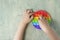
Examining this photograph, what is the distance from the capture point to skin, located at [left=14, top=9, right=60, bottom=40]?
3.13ft

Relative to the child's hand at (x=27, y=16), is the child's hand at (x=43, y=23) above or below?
below

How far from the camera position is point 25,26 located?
1.00 metres

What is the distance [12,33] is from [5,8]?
0.46ft

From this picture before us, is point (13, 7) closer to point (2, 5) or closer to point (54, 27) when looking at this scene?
point (2, 5)

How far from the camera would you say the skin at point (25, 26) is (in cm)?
95

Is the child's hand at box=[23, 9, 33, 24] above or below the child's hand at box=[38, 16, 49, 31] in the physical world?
above

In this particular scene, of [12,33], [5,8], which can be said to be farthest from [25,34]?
[5,8]

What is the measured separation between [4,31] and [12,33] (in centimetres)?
5

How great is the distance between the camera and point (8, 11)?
1.02 meters

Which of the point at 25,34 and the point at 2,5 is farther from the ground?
the point at 2,5

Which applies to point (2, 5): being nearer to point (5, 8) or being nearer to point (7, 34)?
point (5, 8)

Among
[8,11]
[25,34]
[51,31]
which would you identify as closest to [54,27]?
[51,31]

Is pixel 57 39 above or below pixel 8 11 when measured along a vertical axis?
below

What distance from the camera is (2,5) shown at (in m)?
1.01
